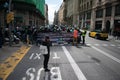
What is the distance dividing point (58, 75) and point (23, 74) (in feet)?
5.31

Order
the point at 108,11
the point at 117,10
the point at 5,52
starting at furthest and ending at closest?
the point at 108,11 → the point at 117,10 → the point at 5,52

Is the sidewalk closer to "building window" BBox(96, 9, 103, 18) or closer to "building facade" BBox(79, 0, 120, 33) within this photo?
"building facade" BBox(79, 0, 120, 33)

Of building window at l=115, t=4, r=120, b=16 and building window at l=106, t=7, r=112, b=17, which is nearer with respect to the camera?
building window at l=115, t=4, r=120, b=16

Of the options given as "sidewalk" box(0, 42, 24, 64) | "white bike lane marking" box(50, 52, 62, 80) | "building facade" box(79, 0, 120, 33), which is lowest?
"white bike lane marking" box(50, 52, 62, 80)

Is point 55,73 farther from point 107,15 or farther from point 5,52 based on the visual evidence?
point 107,15

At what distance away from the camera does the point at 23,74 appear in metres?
9.33

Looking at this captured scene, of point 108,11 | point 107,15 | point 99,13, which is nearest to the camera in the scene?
point 108,11

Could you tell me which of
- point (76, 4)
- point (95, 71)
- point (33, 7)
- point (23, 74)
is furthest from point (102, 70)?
point (76, 4)

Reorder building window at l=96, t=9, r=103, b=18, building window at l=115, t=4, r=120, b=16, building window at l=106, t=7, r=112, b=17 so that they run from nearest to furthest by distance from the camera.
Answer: building window at l=115, t=4, r=120, b=16, building window at l=106, t=7, r=112, b=17, building window at l=96, t=9, r=103, b=18

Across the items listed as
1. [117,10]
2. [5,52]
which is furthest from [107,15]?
[5,52]

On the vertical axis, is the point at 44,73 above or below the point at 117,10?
below

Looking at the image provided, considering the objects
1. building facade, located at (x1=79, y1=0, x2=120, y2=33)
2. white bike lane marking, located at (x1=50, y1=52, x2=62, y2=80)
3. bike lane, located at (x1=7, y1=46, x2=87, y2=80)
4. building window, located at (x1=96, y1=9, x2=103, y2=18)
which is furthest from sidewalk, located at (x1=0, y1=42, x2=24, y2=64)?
building window, located at (x1=96, y1=9, x2=103, y2=18)

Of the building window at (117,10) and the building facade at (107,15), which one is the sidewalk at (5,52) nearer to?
the building facade at (107,15)

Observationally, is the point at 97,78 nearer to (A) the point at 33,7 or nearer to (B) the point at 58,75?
(B) the point at 58,75
